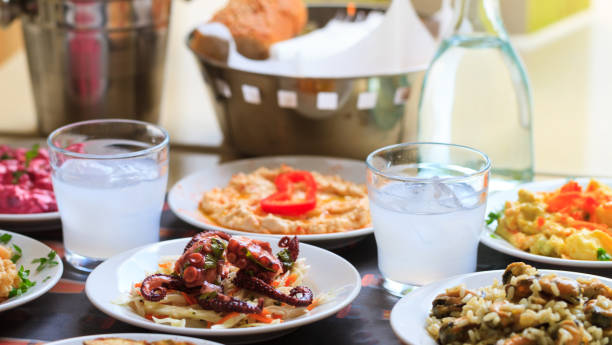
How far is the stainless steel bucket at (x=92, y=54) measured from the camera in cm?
206

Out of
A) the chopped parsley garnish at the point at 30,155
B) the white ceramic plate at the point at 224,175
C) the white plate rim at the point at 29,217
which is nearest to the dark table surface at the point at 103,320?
the white plate rim at the point at 29,217

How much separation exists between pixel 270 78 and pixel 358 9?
47 cm

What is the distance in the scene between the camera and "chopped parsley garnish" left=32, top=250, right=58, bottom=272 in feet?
4.35

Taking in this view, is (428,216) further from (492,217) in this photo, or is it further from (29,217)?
(29,217)

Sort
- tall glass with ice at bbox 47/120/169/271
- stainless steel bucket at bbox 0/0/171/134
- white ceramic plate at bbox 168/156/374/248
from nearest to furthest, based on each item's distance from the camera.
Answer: tall glass with ice at bbox 47/120/169/271
white ceramic plate at bbox 168/156/374/248
stainless steel bucket at bbox 0/0/171/134

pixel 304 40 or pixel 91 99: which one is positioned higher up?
pixel 304 40

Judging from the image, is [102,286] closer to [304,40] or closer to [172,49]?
[304,40]

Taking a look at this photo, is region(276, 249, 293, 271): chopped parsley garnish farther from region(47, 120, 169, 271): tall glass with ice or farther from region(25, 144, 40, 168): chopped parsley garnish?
region(25, 144, 40, 168): chopped parsley garnish

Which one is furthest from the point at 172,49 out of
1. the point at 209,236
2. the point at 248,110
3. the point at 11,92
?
the point at 209,236

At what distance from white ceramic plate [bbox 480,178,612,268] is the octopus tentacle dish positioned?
35 centimetres

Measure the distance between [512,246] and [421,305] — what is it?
1.01 feet

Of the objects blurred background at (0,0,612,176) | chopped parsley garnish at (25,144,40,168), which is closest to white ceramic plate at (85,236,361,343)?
chopped parsley garnish at (25,144,40,168)

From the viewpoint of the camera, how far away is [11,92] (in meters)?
2.63

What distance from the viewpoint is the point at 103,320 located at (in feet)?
4.00
